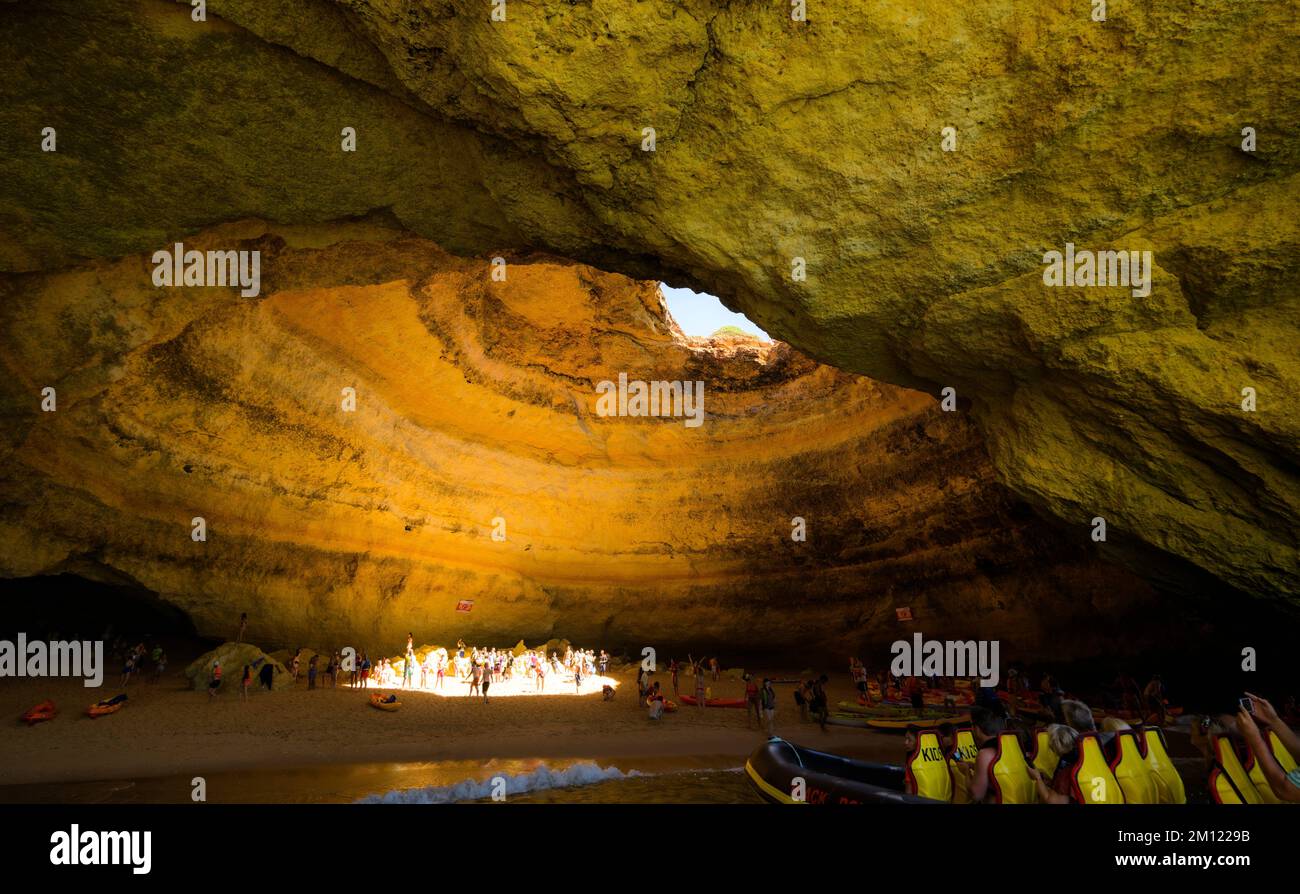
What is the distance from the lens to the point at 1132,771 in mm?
4520

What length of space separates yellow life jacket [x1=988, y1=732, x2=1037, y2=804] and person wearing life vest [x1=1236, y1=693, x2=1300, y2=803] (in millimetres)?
1269

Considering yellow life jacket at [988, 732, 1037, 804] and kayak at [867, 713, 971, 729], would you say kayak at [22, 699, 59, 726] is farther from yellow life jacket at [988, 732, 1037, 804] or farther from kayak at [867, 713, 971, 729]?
kayak at [867, 713, 971, 729]

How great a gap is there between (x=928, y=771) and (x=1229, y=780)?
6.33 feet

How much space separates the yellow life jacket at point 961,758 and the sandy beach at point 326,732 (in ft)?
19.3

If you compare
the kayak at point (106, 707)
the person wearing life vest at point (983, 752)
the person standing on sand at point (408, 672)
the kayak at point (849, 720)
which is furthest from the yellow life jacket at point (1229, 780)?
the person standing on sand at point (408, 672)

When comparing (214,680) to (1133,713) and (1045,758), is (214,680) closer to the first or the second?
(1045,758)

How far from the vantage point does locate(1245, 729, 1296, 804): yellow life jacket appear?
13.6 feet

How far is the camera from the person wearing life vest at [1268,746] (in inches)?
156

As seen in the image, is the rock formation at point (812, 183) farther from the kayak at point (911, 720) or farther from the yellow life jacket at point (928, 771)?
the kayak at point (911, 720)

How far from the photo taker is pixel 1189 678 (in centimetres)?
1473

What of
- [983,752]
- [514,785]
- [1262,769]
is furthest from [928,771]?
[514,785]

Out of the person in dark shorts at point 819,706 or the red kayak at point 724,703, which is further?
the red kayak at point 724,703

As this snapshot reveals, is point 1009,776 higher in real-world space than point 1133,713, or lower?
higher
